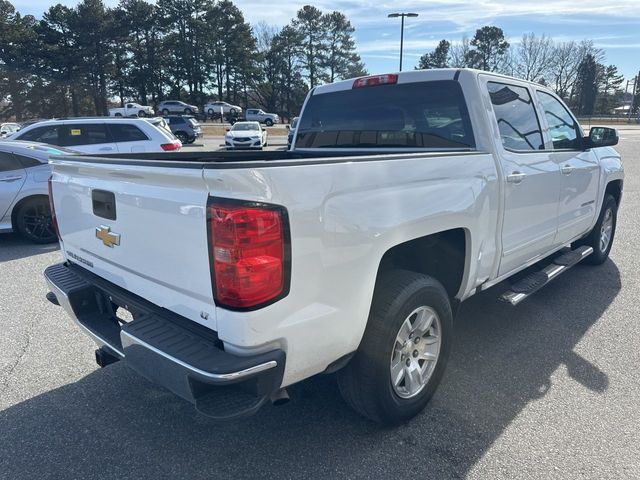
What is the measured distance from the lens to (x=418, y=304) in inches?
105

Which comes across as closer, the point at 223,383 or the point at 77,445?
the point at 223,383

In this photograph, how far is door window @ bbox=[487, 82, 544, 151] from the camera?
11.6 ft

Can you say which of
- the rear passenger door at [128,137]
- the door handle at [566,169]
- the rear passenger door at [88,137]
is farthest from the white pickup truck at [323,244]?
the rear passenger door at [88,137]

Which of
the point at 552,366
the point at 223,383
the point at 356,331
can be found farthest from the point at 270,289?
the point at 552,366

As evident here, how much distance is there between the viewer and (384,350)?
2.47 m

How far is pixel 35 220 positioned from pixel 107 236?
5.52m

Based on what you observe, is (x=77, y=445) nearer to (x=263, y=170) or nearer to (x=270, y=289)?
(x=270, y=289)

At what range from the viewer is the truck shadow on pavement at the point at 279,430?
248 cm

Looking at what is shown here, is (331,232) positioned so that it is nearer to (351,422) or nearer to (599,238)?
(351,422)

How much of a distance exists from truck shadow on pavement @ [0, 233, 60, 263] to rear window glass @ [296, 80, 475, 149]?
15.1 ft

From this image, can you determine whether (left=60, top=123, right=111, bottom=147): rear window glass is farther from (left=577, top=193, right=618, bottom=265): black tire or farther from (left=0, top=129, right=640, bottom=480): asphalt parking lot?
(left=577, top=193, right=618, bottom=265): black tire

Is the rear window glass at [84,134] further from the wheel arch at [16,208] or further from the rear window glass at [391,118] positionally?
the rear window glass at [391,118]

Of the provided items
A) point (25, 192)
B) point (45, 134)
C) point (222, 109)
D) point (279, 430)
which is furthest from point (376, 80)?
point (222, 109)

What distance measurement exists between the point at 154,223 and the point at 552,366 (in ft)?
9.62
